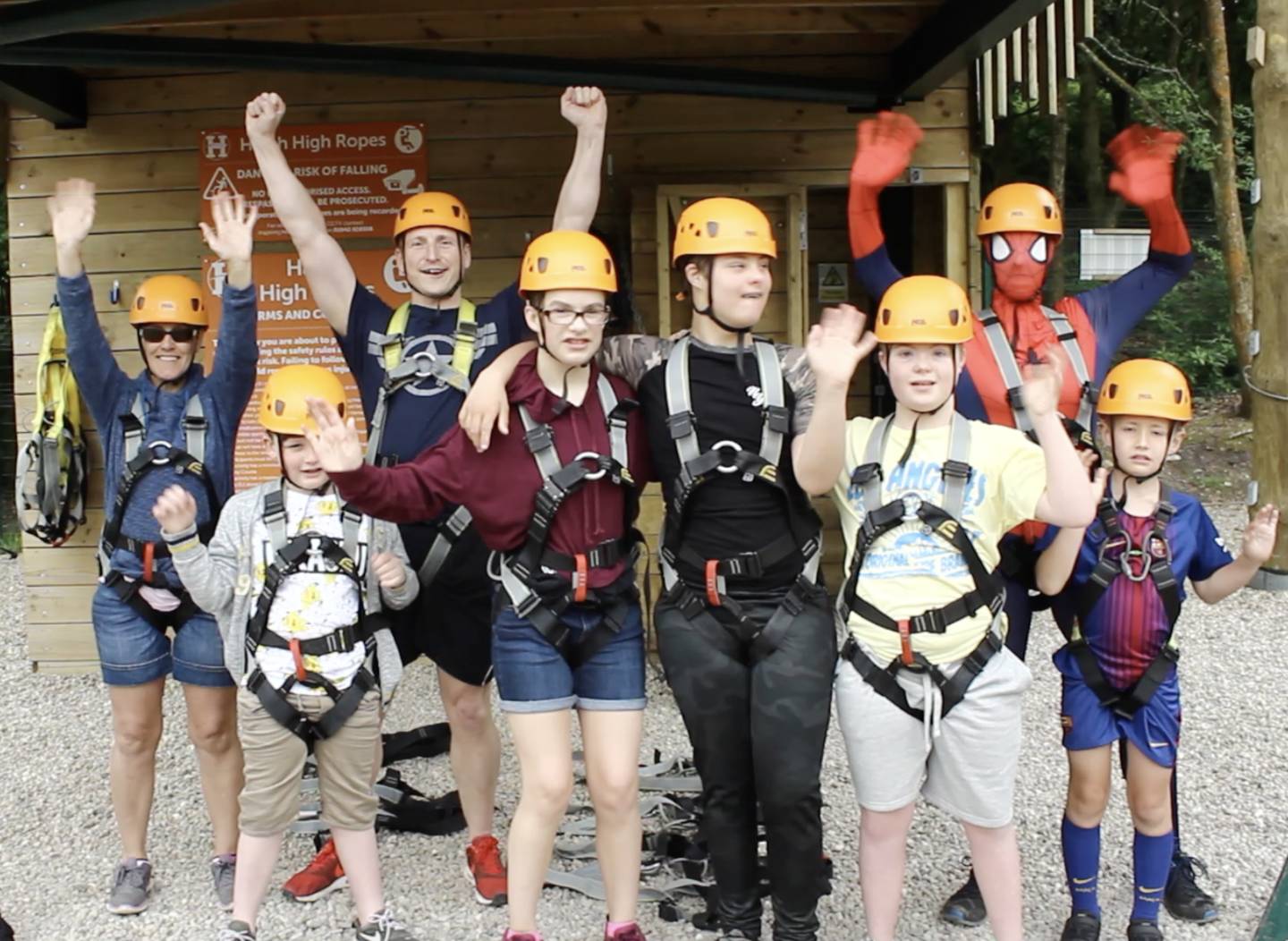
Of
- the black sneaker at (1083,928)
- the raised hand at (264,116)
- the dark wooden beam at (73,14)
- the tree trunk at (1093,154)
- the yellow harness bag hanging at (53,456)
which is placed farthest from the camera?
the tree trunk at (1093,154)

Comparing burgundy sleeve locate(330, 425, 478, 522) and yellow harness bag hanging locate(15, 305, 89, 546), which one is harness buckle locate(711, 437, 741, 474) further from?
yellow harness bag hanging locate(15, 305, 89, 546)

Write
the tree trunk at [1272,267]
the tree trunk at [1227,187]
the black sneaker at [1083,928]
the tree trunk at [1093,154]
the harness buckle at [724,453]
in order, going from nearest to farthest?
the harness buckle at [724,453]
the black sneaker at [1083,928]
the tree trunk at [1272,267]
the tree trunk at [1227,187]
the tree trunk at [1093,154]

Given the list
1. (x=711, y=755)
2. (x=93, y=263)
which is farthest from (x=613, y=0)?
(x=711, y=755)

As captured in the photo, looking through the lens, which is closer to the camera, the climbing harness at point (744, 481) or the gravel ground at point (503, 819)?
the climbing harness at point (744, 481)

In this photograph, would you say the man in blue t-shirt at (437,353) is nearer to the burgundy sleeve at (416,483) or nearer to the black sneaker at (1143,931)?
the burgundy sleeve at (416,483)

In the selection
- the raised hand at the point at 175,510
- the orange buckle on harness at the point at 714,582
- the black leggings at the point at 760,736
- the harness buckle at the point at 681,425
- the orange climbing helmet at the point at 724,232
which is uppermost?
the orange climbing helmet at the point at 724,232

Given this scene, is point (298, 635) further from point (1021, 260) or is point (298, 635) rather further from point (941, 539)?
point (1021, 260)

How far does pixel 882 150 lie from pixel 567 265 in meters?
1.19

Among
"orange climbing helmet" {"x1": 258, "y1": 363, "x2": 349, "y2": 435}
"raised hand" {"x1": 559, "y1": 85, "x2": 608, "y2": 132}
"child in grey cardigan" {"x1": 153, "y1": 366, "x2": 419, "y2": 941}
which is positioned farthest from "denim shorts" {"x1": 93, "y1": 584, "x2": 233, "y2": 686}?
"raised hand" {"x1": 559, "y1": 85, "x2": 608, "y2": 132}

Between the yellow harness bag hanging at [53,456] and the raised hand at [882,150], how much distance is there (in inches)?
189

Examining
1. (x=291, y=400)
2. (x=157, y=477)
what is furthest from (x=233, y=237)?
(x=157, y=477)

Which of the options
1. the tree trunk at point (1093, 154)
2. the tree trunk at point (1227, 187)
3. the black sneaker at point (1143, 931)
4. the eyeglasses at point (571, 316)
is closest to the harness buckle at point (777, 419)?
the eyeglasses at point (571, 316)

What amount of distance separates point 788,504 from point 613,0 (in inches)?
154

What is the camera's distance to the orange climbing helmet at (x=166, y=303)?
13.5 ft
